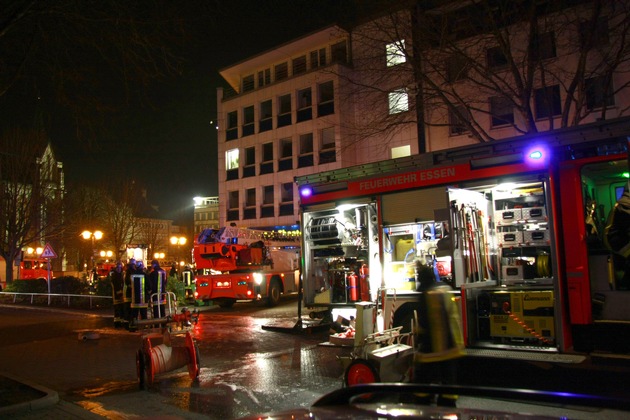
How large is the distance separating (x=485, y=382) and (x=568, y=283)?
184cm

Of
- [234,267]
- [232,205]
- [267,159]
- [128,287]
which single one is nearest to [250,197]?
[232,205]

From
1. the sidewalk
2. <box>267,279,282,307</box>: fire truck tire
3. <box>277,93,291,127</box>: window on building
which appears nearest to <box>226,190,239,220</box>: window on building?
<box>277,93,291,127</box>: window on building

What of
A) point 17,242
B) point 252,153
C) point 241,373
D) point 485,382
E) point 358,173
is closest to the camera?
point 485,382

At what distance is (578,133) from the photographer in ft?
22.9

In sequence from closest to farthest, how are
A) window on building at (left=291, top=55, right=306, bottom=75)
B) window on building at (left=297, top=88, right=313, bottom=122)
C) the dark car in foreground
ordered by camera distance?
the dark car in foreground
window on building at (left=297, top=88, right=313, bottom=122)
window on building at (left=291, top=55, right=306, bottom=75)

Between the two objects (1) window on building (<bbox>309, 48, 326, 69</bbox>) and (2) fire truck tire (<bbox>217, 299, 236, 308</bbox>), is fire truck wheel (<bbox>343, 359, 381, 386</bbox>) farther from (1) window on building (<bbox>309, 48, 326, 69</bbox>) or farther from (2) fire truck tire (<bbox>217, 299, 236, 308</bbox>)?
(1) window on building (<bbox>309, 48, 326, 69</bbox>)

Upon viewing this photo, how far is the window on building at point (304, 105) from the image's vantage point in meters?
31.6

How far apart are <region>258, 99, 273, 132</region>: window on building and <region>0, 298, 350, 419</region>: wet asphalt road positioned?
20725mm

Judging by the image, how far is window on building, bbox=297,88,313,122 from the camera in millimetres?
31609

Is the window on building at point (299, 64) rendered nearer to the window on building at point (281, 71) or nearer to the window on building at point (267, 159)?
the window on building at point (281, 71)

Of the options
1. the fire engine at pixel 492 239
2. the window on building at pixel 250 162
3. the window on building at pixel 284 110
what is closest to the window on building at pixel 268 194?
the window on building at pixel 250 162

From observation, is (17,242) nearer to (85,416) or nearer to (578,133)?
(85,416)

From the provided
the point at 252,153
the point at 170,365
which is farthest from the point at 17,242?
the point at 170,365

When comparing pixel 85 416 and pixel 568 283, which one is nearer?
pixel 85 416
